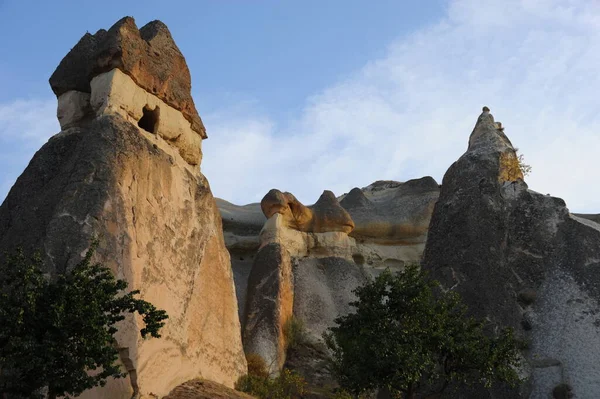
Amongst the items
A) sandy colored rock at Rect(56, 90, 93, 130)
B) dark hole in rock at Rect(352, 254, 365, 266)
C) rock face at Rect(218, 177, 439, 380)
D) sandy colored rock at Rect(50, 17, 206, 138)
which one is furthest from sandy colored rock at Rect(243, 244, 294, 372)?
sandy colored rock at Rect(56, 90, 93, 130)

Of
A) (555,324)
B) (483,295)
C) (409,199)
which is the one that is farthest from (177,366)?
(409,199)

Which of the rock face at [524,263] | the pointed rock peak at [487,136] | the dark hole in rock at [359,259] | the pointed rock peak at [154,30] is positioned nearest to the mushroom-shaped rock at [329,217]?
the dark hole in rock at [359,259]

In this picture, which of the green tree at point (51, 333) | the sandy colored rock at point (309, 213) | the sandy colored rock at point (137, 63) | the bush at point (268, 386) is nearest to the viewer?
the green tree at point (51, 333)

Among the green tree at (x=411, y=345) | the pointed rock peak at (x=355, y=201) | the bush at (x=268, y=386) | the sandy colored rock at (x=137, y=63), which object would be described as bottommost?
the bush at (x=268, y=386)

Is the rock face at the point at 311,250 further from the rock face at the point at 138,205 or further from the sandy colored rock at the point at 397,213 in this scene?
the rock face at the point at 138,205

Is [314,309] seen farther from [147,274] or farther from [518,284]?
[147,274]

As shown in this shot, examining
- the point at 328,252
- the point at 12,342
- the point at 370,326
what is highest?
the point at 328,252

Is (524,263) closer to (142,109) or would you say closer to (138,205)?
(142,109)

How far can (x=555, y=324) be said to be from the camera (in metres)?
17.3

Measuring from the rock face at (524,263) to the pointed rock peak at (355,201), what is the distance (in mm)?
9819

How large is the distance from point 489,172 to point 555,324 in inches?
179

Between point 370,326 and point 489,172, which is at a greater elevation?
point 489,172

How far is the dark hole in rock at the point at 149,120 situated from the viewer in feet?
51.1

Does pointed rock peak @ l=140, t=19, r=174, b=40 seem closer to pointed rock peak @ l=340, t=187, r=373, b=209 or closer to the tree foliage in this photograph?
the tree foliage
